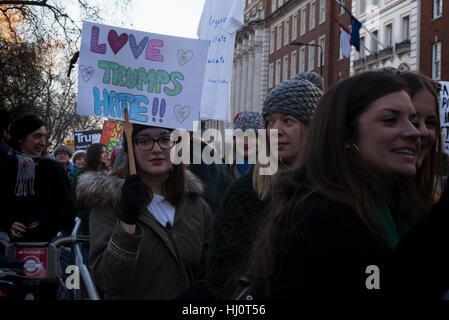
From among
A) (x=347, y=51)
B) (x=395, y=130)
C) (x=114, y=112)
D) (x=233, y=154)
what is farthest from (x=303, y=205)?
(x=347, y=51)

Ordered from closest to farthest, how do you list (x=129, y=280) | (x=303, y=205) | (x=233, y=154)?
(x=303, y=205) < (x=129, y=280) < (x=233, y=154)

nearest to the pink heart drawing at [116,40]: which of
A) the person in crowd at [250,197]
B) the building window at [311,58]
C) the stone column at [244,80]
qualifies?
the person in crowd at [250,197]

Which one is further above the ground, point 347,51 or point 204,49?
point 347,51

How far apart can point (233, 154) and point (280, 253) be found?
359cm

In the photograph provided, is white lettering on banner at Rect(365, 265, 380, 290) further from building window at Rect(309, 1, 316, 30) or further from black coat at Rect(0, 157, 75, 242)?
building window at Rect(309, 1, 316, 30)

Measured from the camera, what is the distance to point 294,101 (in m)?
3.55

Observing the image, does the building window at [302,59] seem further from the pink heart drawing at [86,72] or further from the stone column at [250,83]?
the pink heart drawing at [86,72]

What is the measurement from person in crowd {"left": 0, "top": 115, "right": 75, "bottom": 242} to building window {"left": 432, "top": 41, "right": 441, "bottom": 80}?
27984 mm

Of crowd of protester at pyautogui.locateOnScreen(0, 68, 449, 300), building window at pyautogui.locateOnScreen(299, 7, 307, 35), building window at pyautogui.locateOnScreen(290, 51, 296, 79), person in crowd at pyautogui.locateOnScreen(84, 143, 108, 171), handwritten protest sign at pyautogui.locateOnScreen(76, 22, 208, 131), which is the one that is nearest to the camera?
crowd of protester at pyautogui.locateOnScreen(0, 68, 449, 300)

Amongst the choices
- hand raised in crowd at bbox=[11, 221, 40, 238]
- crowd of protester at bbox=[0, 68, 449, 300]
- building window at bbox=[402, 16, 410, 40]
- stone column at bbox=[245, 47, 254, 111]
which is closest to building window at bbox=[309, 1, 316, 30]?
stone column at bbox=[245, 47, 254, 111]

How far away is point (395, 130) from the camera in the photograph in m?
2.23

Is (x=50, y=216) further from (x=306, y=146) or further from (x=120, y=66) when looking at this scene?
(x=306, y=146)

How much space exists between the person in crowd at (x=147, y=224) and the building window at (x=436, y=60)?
29420 mm

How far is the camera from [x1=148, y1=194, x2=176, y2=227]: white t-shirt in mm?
3779
